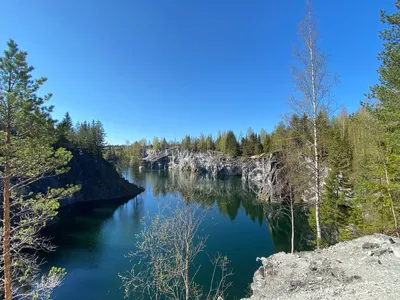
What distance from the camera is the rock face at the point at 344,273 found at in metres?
5.29

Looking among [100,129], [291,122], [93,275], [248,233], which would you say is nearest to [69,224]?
[93,275]

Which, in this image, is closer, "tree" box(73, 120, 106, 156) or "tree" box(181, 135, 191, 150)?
"tree" box(73, 120, 106, 156)

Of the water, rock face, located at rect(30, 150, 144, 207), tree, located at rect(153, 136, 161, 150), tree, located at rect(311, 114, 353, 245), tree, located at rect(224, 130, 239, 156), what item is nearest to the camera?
the water

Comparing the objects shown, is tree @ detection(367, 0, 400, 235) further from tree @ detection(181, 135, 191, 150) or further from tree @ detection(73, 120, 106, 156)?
tree @ detection(181, 135, 191, 150)

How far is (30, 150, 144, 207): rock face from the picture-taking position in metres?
45.4

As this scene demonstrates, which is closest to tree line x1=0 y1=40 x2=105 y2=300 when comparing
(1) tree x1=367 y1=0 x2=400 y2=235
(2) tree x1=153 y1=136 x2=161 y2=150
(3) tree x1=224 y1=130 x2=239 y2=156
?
(1) tree x1=367 y1=0 x2=400 y2=235

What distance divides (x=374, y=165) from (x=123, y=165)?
5309cm

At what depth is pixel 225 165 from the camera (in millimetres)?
86750

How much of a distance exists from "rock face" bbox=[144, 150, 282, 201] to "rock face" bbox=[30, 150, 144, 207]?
18.7 m

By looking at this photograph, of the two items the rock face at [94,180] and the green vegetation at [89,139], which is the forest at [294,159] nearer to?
the rock face at [94,180]

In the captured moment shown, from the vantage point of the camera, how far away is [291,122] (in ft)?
30.0

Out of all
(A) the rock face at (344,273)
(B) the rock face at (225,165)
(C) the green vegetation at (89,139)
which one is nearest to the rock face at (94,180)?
(C) the green vegetation at (89,139)

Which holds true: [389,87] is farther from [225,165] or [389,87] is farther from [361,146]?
[225,165]

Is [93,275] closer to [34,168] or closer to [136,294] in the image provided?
[136,294]
